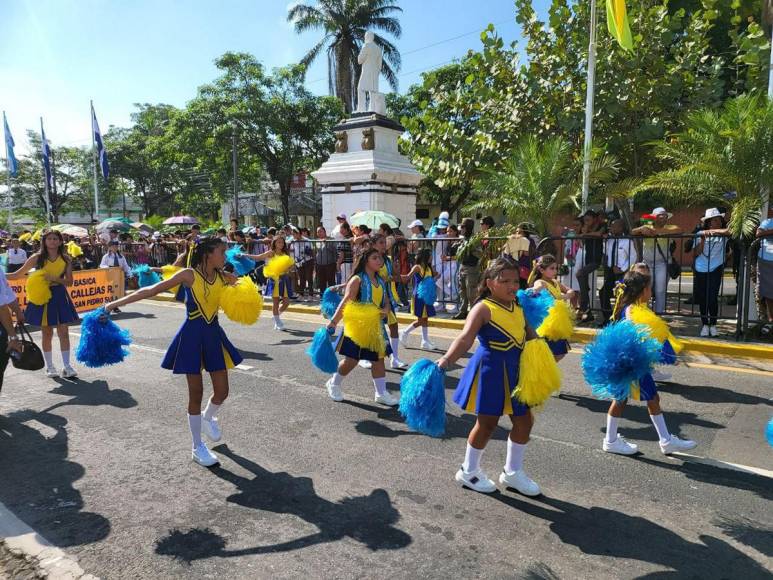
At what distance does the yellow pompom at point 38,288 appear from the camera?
22.8 feet

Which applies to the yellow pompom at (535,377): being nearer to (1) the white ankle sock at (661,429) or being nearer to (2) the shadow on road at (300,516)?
(2) the shadow on road at (300,516)

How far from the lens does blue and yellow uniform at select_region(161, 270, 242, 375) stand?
4.46 meters

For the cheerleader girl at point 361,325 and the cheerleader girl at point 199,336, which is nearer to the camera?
the cheerleader girl at point 199,336

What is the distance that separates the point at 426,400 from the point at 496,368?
507 millimetres

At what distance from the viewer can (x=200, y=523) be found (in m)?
3.61

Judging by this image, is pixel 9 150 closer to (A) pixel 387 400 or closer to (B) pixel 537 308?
(A) pixel 387 400

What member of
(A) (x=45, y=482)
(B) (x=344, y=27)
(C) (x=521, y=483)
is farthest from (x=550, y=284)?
(B) (x=344, y=27)

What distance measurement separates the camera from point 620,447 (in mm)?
4535

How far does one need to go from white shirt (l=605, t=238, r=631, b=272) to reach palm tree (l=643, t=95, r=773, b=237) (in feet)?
3.91

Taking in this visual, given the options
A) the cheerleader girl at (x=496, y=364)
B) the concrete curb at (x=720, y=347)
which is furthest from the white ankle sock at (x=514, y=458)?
the concrete curb at (x=720, y=347)

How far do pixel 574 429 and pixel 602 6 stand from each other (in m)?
10.4

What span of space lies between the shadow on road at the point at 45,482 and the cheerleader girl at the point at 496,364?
2432mm

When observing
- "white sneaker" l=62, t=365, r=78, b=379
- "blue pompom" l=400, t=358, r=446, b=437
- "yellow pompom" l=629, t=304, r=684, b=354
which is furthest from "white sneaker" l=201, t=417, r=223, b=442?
"yellow pompom" l=629, t=304, r=684, b=354

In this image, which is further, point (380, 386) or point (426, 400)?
point (380, 386)
